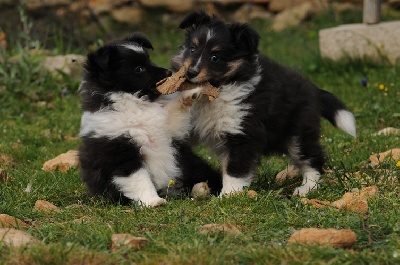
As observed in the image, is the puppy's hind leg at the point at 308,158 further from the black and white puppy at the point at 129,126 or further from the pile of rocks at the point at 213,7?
the pile of rocks at the point at 213,7

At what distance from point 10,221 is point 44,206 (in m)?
0.57

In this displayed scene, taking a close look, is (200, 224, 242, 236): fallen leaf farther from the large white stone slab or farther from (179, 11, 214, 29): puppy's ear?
the large white stone slab

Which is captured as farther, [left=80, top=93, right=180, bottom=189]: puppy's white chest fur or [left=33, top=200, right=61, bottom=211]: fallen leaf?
[left=80, top=93, right=180, bottom=189]: puppy's white chest fur

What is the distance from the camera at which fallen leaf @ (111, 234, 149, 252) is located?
3805 mm

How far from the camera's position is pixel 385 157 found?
19.2 ft

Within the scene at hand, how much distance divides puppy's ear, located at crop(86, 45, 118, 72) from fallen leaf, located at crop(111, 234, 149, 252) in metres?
1.68

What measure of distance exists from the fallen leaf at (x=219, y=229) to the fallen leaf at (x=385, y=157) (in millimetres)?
2025

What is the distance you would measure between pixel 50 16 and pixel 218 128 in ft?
25.8

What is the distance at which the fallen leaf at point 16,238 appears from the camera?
12.7ft

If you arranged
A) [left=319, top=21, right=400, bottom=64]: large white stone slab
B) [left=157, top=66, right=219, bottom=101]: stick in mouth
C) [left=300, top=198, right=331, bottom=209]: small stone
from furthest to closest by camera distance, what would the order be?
[left=319, top=21, right=400, bottom=64]: large white stone slab
[left=157, top=66, right=219, bottom=101]: stick in mouth
[left=300, top=198, right=331, bottom=209]: small stone

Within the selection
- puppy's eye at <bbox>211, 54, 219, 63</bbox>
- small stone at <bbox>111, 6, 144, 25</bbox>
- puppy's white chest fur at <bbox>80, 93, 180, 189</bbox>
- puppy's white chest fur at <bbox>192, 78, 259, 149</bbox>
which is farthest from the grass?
small stone at <bbox>111, 6, 144, 25</bbox>

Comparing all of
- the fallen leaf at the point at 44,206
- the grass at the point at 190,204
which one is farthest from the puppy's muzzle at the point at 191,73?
the fallen leaf at the point at 44,206

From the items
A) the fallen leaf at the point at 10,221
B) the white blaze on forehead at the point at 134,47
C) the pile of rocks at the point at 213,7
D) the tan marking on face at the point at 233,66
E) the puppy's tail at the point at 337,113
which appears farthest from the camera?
the pile of rocks at the point at 213,7

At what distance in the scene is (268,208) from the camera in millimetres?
4809
